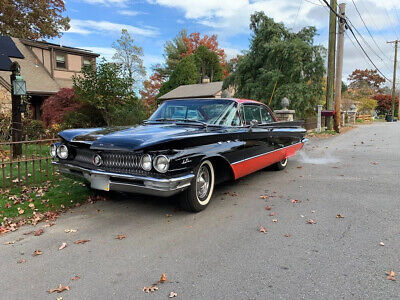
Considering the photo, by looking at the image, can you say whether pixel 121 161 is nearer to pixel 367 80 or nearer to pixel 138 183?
pixel 138 183

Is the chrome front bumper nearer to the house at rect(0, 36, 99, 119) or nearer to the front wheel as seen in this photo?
the front wheel

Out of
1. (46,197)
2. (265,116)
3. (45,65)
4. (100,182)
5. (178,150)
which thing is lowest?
(46,197)

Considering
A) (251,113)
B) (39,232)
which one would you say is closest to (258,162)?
(251,113)

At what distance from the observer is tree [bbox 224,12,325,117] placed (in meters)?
17.9

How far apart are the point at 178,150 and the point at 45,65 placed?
2116 cm

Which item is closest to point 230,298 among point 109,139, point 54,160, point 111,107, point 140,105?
point 109,139

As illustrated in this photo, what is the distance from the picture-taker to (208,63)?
45469 millimetres

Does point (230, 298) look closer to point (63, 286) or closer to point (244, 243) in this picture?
point (244, 243)

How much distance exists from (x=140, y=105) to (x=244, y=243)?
10.1m

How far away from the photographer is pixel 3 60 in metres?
8.16

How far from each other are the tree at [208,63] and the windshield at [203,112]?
40.2m

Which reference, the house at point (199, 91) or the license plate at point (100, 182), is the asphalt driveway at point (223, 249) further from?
the house at point (199, 91)

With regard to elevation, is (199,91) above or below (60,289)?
above

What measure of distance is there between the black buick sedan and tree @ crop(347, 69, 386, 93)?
6735 cm
